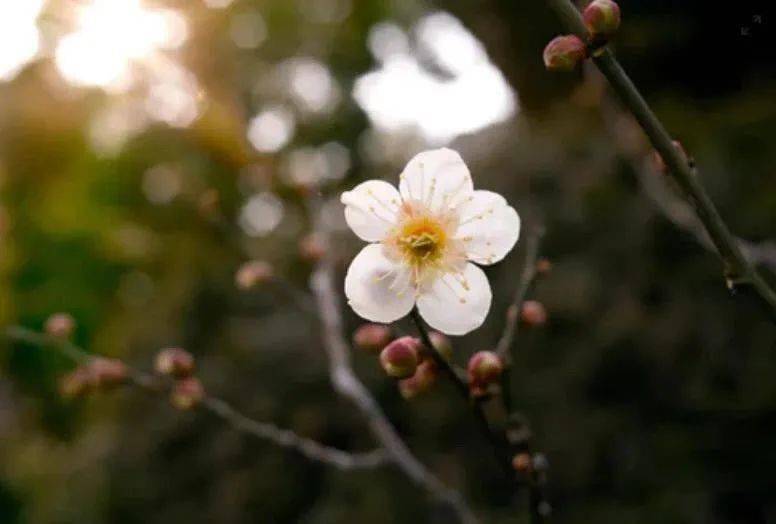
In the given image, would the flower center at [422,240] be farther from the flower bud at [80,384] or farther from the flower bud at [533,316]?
the flower bud at [80,384]

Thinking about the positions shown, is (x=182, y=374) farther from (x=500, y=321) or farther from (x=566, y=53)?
(x=500, y=321)

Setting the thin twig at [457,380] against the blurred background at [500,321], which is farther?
the blurred background at [500,321]

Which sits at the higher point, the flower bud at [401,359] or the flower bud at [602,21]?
the flower bud at [602,21]

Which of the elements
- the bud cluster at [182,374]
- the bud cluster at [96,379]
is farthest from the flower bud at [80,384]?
the bud cluster at [182,374]

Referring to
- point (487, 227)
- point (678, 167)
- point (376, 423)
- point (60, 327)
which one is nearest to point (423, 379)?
point (487, 227)

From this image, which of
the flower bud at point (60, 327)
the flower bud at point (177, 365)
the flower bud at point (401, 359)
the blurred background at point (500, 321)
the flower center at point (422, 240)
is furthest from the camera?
the blurred background at point (500, 321)

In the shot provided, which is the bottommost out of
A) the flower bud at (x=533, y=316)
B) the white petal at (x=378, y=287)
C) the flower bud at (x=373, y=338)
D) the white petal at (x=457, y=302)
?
the flower bud at (x=533, y=316)
